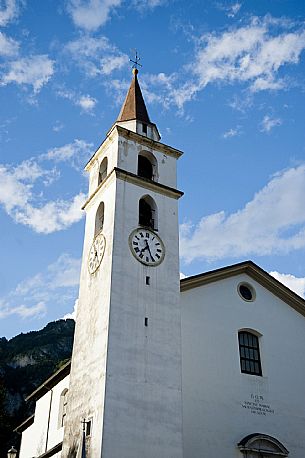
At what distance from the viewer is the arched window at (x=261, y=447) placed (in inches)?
757

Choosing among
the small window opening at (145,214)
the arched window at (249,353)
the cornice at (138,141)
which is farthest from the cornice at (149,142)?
the arched window at (249,353)

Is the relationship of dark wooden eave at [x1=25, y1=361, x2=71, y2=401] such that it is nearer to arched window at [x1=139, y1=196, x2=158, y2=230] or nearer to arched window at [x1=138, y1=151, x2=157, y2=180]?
arched window at [x1=139, y1=196, x2=158, y2=230]

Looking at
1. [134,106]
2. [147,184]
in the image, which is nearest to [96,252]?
[147,184]

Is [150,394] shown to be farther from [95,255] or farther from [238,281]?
[238,281]

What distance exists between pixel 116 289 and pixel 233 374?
5777 mm

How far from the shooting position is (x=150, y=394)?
17.7 m

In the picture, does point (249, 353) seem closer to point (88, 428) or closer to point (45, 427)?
point (88, 428)

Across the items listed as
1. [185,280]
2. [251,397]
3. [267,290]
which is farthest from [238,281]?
[251,397]

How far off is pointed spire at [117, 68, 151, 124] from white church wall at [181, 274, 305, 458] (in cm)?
833

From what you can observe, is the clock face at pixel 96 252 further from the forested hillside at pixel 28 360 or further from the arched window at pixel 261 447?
the forested hillside at pixel 28 360

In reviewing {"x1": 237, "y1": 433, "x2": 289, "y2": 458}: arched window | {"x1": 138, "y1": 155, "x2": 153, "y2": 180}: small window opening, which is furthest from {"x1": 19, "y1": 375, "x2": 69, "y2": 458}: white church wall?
{"x1": 138, "y1": 155, "x2": 153, "y2": 180}: small window opening

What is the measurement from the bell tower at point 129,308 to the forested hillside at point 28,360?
31.9 m

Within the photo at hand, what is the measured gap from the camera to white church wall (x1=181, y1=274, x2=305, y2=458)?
1928 cm

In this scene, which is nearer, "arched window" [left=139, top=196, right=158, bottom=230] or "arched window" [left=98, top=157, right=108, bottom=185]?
"arched window" [left=139, top=196, right=158, bottom=230]
